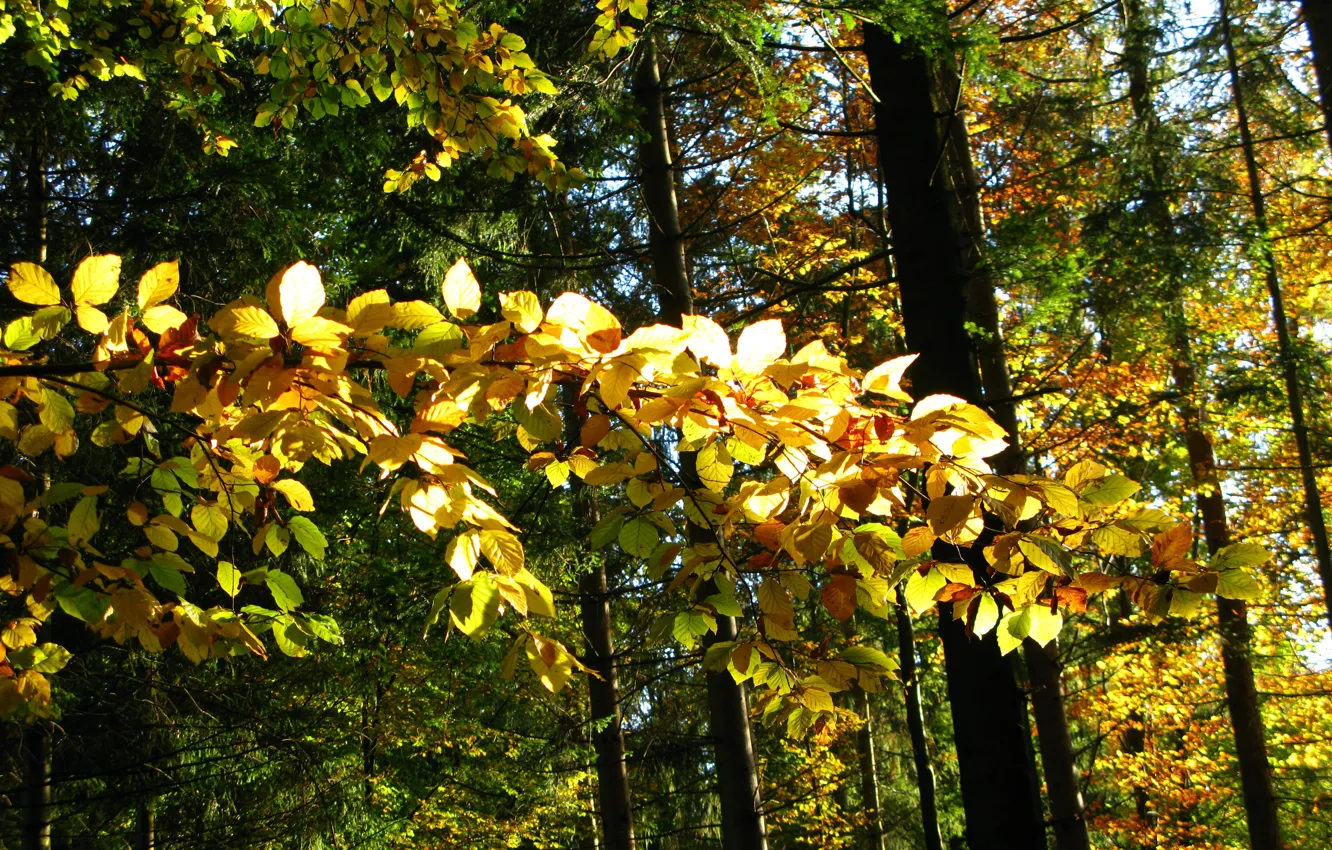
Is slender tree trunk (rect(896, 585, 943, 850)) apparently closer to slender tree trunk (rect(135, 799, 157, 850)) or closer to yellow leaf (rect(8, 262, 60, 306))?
slender tree trunk (rect(135, 799, 157, 850))

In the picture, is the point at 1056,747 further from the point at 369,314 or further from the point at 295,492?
the point at 369,314

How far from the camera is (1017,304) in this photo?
1030 centimetres

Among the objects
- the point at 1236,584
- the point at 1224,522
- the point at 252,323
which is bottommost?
the point at 1236,584

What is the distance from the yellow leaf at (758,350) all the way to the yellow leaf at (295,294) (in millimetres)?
582

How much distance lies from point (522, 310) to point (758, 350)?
34cm

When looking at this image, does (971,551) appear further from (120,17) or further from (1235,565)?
(120,17)

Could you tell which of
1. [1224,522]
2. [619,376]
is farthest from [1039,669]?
[619,376]

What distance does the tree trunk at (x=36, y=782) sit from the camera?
537cm

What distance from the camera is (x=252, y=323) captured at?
3.80ft

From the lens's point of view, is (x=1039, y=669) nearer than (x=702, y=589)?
No

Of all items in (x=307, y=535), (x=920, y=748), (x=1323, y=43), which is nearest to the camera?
(x=307, y=535)

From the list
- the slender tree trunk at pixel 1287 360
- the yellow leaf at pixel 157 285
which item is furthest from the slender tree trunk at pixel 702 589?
the slender tree trunk at pixel 1287 360

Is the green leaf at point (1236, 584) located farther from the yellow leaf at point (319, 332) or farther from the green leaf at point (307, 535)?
the green leaf at point (307, 535)

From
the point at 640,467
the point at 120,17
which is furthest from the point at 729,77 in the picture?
the point at 640,467
